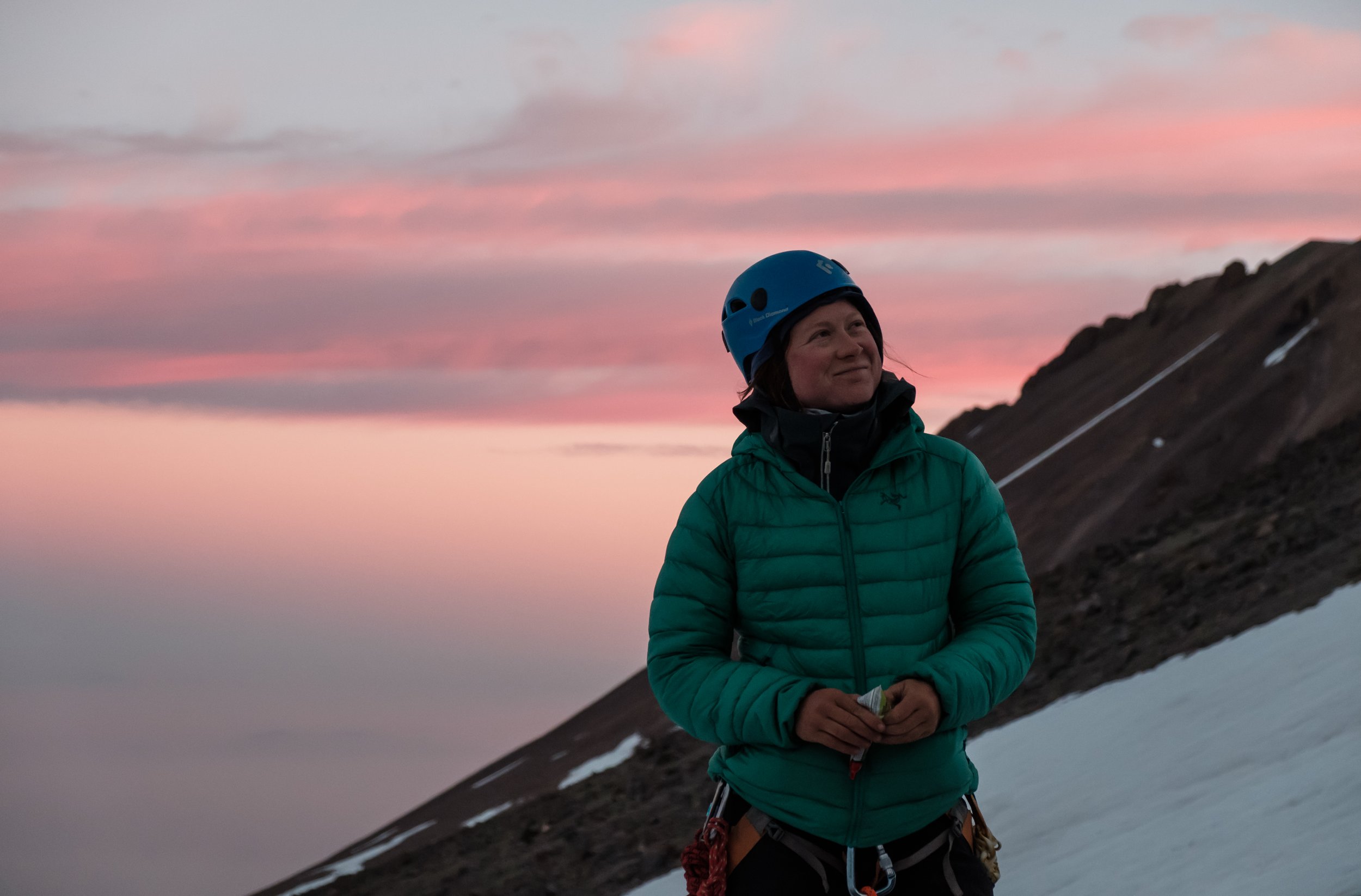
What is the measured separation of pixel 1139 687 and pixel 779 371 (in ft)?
33.5

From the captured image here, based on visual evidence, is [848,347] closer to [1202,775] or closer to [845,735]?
[845,735]

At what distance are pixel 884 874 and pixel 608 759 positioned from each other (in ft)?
96.2

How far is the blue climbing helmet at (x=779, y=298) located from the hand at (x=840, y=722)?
961 mm

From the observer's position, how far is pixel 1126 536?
95.6ft

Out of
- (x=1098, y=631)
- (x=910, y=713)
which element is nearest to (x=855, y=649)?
(x=910, y=713)

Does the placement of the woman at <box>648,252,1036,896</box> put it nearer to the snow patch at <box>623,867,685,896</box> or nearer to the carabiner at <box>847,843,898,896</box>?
the carabiner at <box>847,843,898,896</box>

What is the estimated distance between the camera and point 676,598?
334cm

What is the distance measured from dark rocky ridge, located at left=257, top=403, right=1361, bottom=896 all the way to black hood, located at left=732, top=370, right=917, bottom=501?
342 inches

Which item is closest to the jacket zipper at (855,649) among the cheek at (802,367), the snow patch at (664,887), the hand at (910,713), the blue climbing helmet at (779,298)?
the hand at (910,713)

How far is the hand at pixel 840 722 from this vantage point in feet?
9.83

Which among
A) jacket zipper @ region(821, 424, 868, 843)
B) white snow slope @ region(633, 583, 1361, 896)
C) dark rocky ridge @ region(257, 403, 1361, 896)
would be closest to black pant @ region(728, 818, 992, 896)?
jacket zipper @ region(821, 424, 868, 843)

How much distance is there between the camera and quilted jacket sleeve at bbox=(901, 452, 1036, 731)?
3260 mm

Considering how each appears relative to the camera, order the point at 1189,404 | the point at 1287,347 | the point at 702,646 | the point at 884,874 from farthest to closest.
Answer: the point at 1189,404
the point at 1287,347
the point at 702,646
the point at 884,874

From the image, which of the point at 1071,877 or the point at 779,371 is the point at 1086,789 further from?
the point at 779,371
